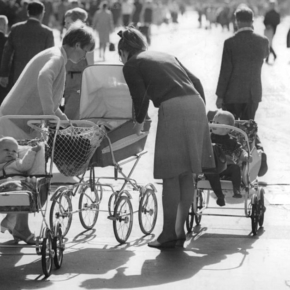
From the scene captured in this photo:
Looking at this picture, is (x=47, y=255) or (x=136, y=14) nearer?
(x=47, y=255)

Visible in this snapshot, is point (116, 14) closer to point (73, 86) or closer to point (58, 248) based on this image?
point (73, 86)

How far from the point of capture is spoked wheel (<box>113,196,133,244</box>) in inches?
344

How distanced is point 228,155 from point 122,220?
1305 mm

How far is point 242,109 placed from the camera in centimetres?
1273

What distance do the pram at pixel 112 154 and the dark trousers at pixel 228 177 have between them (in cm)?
50

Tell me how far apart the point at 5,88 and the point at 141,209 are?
6.18m

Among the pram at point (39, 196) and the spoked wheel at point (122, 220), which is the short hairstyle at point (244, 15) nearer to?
the spoked wheel at point (122, 220)

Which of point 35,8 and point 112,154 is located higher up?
point 35,8

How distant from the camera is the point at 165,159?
28.7 ft

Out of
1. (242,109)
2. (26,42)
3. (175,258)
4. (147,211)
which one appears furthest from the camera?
(26,42)

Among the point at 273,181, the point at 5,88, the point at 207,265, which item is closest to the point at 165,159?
the point at 207,265

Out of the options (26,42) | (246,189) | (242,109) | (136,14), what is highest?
(136,14)

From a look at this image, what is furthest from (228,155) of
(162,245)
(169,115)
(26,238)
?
(26,238)

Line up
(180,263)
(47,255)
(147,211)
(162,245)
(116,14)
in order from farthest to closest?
(116,14) < (147,211) < (162,245) < (180,263) < (47,255)
